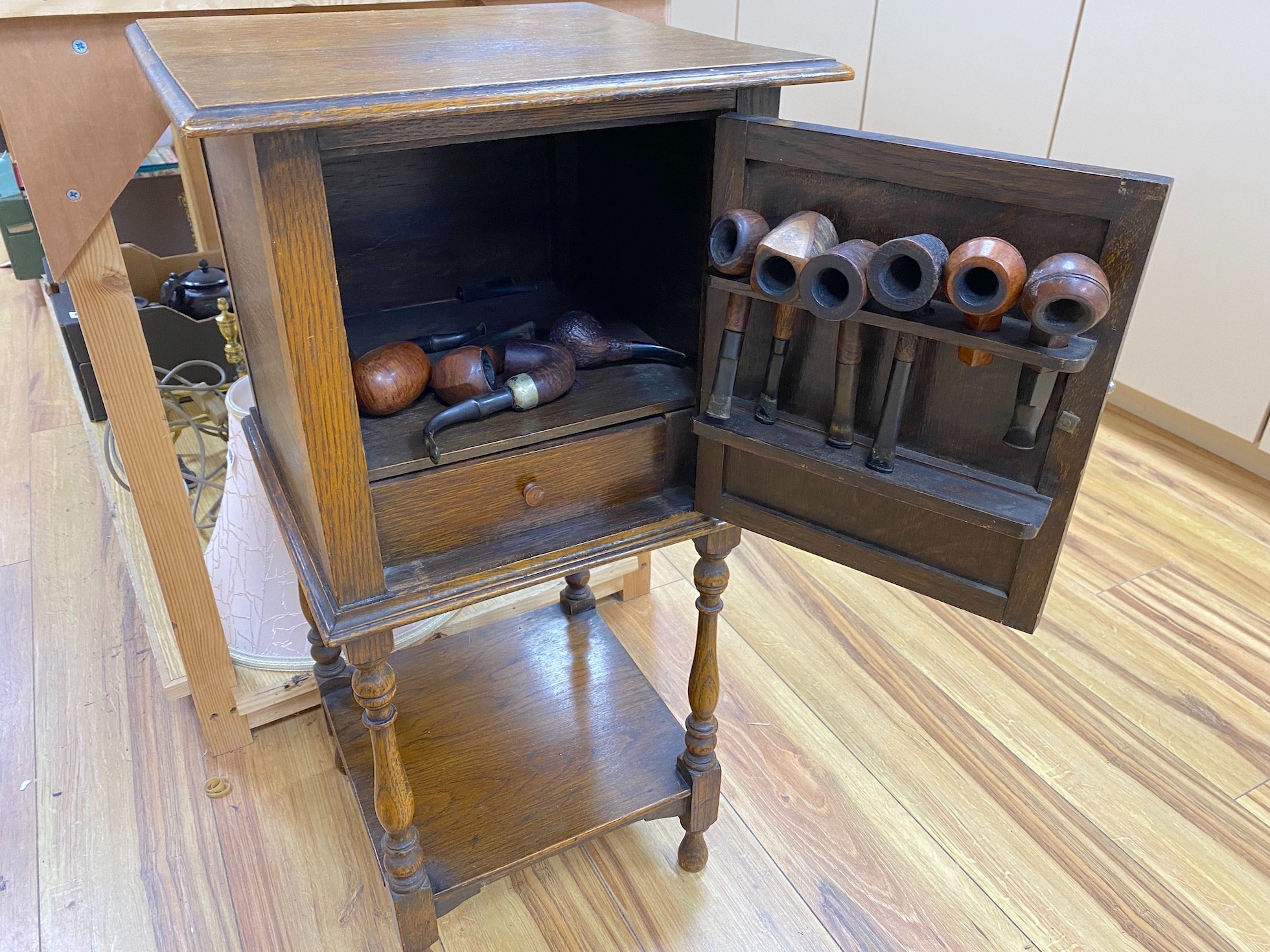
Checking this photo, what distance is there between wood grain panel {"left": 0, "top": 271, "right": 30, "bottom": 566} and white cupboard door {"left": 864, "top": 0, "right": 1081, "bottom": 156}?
1861 mm

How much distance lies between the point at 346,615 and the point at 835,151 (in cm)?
50

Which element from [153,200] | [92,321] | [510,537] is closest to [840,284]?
[510,537]

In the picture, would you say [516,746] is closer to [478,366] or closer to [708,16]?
[478,366]

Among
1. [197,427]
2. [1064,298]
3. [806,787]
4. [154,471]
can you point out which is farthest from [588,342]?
[197,427]

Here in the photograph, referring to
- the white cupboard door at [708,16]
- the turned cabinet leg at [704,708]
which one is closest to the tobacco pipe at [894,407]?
the turned cabinet leg at [704,708]

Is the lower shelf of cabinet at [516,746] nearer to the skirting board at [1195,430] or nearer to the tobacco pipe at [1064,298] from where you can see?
the tobacco pipe at [1064,298]

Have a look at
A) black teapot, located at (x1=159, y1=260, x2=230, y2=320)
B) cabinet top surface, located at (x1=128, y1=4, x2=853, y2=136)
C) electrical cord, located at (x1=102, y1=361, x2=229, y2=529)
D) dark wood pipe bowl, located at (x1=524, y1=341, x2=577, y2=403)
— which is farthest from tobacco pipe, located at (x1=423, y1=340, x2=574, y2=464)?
black teapot, located at (x1=159, y1=260, x2=230, y2=320)

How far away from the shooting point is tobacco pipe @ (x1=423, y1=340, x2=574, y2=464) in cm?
76

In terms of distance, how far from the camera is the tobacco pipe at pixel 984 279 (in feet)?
1.85

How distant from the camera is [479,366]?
2.65ft

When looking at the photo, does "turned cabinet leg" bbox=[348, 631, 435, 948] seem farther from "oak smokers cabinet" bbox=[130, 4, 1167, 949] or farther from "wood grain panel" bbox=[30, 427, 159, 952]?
"wood grain panel" bbox=[30, 427, 159, 952]

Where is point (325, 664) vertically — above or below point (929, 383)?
below

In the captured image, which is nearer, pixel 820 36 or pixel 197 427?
pixel 197 427

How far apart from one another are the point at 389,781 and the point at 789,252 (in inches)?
23.5
